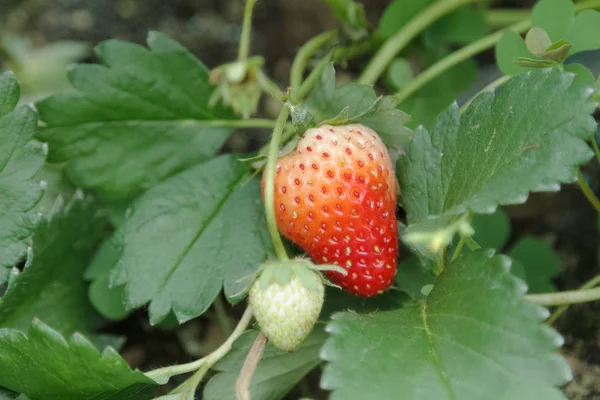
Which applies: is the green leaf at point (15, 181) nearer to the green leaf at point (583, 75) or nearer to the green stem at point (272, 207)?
the green stem at point (272, 207)

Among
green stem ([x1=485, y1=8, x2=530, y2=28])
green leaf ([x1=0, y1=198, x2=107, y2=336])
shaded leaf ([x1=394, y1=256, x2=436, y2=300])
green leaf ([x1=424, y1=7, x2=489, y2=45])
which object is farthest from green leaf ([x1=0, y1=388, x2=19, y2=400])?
green stem ([x1=485, y1=8, x2=530, y2=28])

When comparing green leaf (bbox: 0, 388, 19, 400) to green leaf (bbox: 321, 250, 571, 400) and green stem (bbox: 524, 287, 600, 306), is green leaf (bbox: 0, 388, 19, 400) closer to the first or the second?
green leaf (bbox: 321, 250, 571, 400)

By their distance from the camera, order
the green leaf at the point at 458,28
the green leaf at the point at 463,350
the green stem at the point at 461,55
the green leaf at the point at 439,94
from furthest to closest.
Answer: the green leaf at the point at 458,28 → the green leaf at the point at 439,94 → the green stem at the point at 461,55 → the green leaf at the point at 463,350

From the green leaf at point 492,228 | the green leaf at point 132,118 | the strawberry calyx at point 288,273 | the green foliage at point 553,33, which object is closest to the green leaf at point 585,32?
the green foliage at point 553,33

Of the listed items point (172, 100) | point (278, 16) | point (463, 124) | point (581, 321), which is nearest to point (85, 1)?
point (278, 16)

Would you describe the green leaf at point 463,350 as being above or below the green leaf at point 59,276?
above
